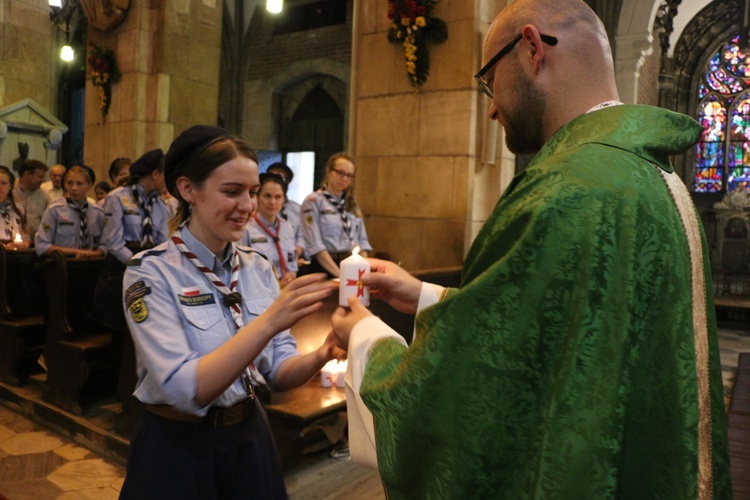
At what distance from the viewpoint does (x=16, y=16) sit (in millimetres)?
11312

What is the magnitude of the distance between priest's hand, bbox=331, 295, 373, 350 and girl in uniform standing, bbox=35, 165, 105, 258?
4.62 meters

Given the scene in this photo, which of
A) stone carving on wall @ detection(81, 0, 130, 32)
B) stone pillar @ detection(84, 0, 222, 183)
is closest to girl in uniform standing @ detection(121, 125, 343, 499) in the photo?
stone pillar @ detection(84, 0, 222, 183)

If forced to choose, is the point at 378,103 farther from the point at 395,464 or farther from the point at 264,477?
the point at 395,464

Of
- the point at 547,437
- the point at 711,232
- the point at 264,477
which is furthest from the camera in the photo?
the point at 711,232

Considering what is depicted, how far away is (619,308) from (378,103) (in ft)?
18.8

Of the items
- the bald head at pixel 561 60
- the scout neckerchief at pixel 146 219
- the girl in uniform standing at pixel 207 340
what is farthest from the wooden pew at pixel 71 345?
the bald head at pixel 561 60

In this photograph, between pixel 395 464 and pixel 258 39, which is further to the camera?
pixel 258 39

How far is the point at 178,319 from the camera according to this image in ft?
5.41

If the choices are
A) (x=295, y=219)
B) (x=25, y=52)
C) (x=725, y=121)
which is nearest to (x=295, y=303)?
(x=295, y=219)

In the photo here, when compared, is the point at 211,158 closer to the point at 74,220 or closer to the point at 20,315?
the point at 20,315

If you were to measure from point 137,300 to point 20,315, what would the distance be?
433 centimetres

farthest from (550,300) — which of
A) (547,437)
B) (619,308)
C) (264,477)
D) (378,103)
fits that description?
(378,103)

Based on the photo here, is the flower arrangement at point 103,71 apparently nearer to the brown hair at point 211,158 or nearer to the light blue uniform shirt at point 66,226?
the light blue uniform shirt at point 66,226

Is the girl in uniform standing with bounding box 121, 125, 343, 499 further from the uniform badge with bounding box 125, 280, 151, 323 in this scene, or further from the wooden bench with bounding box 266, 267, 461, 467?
the wooden bench with bounding box 266, 267, 461, 467
